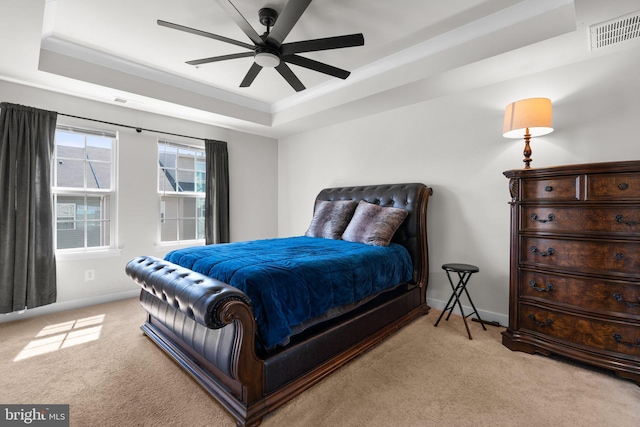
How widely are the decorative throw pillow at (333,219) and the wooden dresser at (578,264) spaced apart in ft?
5.44

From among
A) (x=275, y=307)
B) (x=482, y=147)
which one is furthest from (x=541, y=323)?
(x=275, y=307)

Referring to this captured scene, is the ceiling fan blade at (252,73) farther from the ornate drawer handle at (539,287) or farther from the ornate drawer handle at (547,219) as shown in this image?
the ornate drawer handle at (539,287)

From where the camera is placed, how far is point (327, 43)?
199 cm

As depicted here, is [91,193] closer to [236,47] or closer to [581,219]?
[236,47]

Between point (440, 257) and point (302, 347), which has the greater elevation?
point (440, 257)

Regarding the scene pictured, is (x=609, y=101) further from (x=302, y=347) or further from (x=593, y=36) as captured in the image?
(x=302, y=347)

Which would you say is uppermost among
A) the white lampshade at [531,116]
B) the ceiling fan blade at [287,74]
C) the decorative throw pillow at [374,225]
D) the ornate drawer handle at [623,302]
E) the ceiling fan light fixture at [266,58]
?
the ceiling fan blade at [287,74]

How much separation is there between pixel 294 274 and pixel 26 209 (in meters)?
3.03

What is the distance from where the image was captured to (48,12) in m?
2.29

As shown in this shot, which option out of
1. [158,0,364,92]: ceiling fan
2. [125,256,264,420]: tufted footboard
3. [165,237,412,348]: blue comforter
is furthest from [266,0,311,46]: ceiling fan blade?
[125,256,264,420]: tufted footboard

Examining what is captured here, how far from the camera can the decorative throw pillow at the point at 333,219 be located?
3338 mm

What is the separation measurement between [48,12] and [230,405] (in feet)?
10.7

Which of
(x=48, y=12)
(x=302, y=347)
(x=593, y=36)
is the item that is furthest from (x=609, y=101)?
(x=48, y=12)

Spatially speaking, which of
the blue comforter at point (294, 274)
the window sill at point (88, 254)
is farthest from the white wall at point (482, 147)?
the window sill at point (88, 254)
